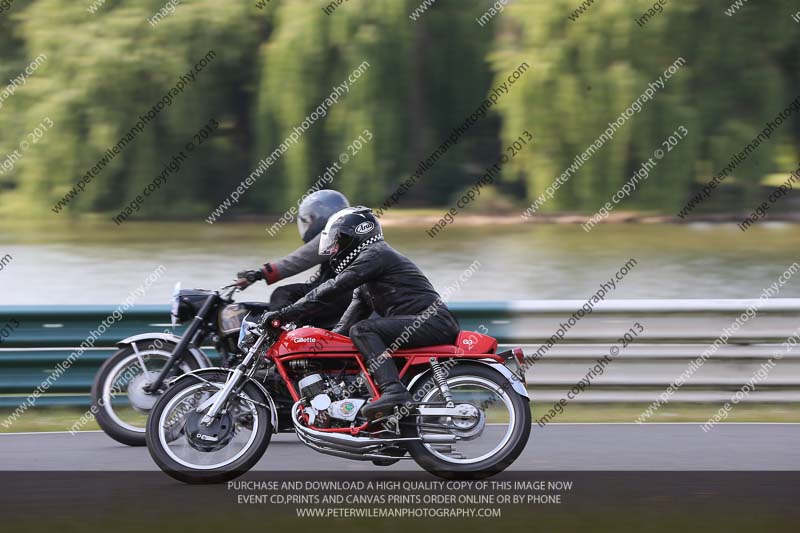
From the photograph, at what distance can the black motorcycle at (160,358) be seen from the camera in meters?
7.60

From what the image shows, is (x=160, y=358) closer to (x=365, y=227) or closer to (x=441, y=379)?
(x=365, y=227)

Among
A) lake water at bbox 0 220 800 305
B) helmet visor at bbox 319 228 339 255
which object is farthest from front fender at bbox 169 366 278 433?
lake water at bbox 0 220 800 305

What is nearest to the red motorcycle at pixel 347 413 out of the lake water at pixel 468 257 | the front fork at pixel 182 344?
the front fork at pixel 182 344

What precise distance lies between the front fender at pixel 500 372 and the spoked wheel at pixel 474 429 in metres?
0.02

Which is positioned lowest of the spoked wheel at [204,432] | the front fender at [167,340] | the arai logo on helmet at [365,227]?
the front fender at [167,340]

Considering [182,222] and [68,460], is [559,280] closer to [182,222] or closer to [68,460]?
[182,222]

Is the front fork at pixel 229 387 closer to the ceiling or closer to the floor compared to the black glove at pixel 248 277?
closer to the floor

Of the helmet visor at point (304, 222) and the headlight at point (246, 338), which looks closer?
the headlight at point (246, 338)

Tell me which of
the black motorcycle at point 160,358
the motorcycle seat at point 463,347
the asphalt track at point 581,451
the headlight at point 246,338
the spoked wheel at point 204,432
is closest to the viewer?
the spoked wheel at point 204,432

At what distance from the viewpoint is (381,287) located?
689 cm

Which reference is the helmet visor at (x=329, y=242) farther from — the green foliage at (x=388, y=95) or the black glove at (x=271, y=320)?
the green foliage at (x=388, y=95)

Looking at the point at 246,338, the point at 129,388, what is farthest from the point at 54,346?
the point at 246,338

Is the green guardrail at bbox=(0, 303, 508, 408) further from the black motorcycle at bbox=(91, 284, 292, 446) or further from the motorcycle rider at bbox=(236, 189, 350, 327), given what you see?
the motorcycle rider at bbox=(236, 189, 350, 327)

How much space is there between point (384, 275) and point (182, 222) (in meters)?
23.8
